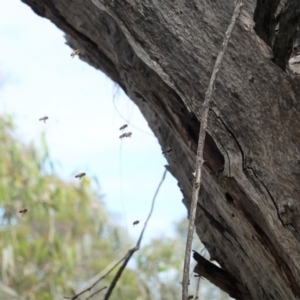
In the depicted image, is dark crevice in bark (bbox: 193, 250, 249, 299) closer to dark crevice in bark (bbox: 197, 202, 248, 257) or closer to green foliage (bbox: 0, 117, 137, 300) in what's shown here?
dark crevice in bark (bbox: 197, 202, 248, 257)

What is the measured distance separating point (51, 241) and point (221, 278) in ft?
11.5

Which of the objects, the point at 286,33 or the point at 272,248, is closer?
the point at 286,33

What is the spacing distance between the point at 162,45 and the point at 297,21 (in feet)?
0.79

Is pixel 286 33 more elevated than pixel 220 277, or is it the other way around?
pixel 286 33

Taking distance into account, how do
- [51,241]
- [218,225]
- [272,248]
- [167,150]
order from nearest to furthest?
[272,248] → [218,225] → [167,150] → [51,241]

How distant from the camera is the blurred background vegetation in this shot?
442cm

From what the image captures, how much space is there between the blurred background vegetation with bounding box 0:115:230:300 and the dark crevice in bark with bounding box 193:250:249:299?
2580 mm

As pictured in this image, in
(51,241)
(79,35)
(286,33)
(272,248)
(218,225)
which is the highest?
(51,241)

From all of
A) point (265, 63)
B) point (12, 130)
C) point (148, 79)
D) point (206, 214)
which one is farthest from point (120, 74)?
point (12, 130)

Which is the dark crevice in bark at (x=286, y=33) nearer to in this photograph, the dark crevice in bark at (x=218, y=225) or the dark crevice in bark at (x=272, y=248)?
the dark crevice in bark at (x=272, y=248)

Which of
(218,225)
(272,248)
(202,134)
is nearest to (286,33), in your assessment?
(202,134)

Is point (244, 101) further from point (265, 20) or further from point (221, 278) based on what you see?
point (221, 278)

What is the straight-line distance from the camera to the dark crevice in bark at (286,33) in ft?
3.34

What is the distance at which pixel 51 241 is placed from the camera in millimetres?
4750
